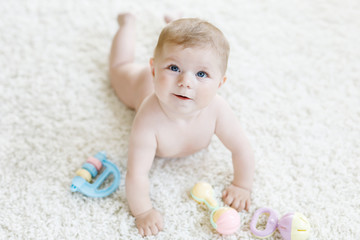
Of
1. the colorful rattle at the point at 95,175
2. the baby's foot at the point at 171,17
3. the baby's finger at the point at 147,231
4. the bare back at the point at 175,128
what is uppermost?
the baby's foot at the point at 171,17

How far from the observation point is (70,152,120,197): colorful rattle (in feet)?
3.29

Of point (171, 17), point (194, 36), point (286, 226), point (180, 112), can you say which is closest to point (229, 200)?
point (286, 226)

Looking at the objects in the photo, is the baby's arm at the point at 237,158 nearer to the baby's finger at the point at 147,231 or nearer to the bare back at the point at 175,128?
the bare back at the point at 175,128

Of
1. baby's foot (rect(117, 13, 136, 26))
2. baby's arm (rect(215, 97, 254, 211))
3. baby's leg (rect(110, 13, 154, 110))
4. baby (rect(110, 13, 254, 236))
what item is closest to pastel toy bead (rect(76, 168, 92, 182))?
baby (rect(110, 13, 254, 236))

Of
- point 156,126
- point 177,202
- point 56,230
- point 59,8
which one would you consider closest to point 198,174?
point 177,202

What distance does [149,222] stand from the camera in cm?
95

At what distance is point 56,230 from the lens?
3.10ft

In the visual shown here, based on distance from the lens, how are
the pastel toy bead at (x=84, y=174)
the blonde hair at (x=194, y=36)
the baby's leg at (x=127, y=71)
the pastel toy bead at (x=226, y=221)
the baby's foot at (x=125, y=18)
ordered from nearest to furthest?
the blonde hair at (x=194, y=36), the pastel toy bead at (x=226, y=221), the pastel toy bead at (x=84, y=174), the baby's leg at (x=127, y=71), the baby's foot at (x=125, y=18)

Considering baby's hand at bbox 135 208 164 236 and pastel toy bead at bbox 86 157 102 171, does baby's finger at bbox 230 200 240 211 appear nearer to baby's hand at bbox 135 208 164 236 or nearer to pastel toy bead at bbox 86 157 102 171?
baby's hand at bbox 135 208 164 236

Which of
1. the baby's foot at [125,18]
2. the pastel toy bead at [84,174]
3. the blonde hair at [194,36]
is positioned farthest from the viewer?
the baby's foot at [125,18]

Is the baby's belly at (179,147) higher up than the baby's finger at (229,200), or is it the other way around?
the baby's belly at (179,147)

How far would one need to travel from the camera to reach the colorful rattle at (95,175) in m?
1.00

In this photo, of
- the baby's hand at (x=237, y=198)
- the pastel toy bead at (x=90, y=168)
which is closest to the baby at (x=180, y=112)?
the baby's hand at (x=237, y=198)

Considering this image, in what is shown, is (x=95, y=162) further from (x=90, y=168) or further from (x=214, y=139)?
(x=214, y=139)
